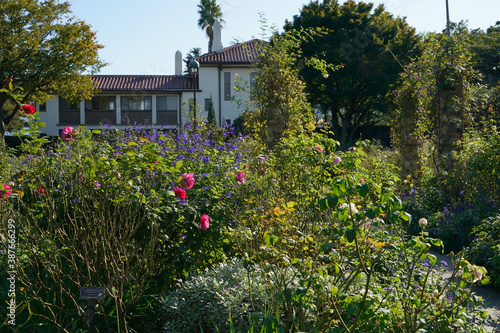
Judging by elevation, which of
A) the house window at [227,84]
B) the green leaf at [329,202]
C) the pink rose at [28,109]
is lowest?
the green leaf at [329,202]

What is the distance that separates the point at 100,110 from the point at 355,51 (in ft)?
59.4

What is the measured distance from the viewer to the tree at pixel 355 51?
28.4 m

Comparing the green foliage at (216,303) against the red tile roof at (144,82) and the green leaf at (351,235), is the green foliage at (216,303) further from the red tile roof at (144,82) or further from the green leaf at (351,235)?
the red tile roof at (144,82)

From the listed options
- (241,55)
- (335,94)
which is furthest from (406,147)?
(241,55)

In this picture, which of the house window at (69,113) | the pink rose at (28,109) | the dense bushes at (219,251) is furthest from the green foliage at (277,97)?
the house window at (69,113)

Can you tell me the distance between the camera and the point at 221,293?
3449 mm

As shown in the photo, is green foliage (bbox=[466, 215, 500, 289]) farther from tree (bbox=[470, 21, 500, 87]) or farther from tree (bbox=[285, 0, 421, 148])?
tree (bbox=[470, 21, 500, 87])

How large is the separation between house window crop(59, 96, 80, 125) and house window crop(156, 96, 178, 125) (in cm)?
555

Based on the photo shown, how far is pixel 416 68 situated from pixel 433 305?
806cm

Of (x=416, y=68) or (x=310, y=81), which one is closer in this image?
(x=416, y=68)

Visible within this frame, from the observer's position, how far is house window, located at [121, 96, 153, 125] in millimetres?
35625

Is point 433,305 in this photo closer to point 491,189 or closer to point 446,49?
point 491,189

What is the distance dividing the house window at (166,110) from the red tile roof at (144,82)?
97 centimetres

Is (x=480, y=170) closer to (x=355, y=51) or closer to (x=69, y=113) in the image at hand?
(x=355, y=51)
